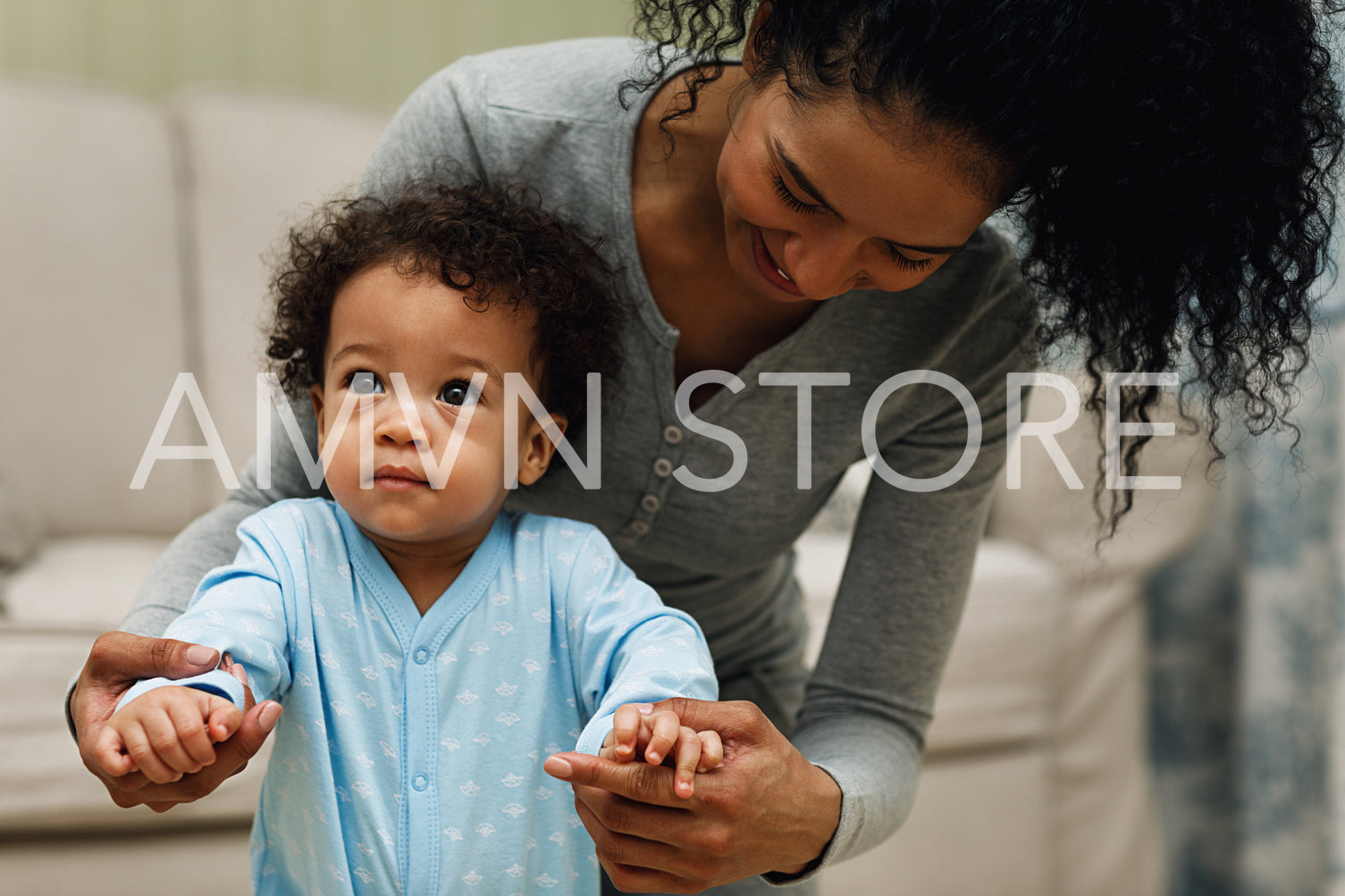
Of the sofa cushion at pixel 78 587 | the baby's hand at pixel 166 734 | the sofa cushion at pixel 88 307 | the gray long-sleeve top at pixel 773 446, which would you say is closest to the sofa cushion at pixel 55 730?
the sofa cushion at pixel 78 587

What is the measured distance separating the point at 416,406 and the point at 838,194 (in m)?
0.30

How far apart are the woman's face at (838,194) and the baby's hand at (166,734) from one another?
0.44 metres

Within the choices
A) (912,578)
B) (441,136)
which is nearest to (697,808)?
(912,578)

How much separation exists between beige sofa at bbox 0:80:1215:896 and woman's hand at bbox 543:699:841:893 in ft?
3.74

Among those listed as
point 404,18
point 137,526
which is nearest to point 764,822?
point 137,526

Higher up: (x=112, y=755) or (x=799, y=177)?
(x=799, y=177)

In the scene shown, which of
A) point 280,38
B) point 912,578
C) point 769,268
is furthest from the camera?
point 280,38

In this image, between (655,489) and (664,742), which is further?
(655,489)

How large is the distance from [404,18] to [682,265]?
5.79 feet

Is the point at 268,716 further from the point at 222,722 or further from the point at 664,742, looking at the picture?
the point at 664,742

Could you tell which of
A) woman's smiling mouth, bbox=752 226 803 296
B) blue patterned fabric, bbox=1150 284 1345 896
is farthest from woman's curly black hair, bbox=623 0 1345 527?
blue patterned fabric, bbox=1150 284 1345 896

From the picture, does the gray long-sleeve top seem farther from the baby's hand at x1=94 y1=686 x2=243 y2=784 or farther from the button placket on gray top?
the baby's hand at x1=94 y1=686 x2=243 y2=784

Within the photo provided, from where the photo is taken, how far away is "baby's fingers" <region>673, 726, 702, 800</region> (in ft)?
1.95

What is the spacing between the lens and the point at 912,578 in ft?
3.30
